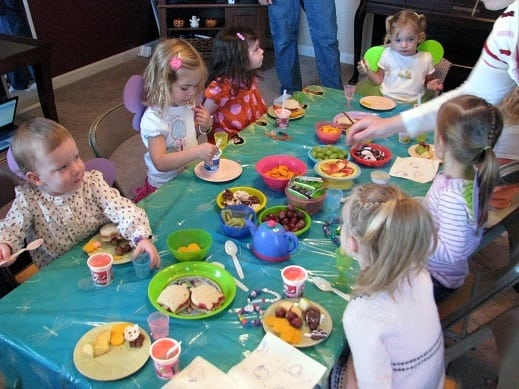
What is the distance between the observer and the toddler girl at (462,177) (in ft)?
4.66

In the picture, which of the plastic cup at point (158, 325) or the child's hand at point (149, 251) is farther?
the child's hand at point (149, 251)

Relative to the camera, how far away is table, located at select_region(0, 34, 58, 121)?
3.14m

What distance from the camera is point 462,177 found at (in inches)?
59.4

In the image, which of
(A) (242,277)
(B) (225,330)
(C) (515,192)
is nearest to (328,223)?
(A) (242,277)

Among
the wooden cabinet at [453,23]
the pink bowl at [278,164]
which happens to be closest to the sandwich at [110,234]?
the pink bowl at [278,164]

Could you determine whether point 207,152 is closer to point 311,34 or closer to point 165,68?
point 165,68

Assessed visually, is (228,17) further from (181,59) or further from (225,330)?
(225,330)

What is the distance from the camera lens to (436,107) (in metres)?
1.73

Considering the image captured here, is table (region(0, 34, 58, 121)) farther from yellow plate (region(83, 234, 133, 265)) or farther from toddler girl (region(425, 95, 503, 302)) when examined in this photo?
toddler girl (region(425, 95, 503, 302))

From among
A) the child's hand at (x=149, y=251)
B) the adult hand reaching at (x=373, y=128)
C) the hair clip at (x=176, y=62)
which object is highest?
the hair clip at (x=176, y=62)

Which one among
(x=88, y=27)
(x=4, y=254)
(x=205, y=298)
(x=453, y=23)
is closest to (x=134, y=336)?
(x=205, y=298)

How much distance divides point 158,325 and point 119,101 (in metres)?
3.37

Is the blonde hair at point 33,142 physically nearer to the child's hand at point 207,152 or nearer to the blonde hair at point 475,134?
the child's hand at point 207,152

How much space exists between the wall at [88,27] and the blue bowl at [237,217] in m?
3.43
